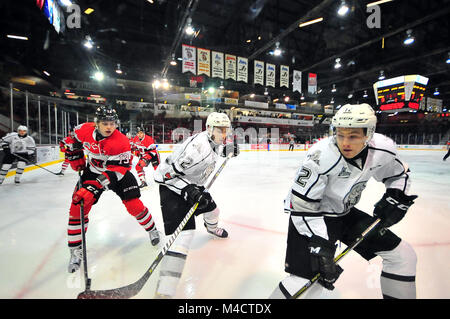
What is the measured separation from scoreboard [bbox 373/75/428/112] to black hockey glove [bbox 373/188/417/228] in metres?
15.4

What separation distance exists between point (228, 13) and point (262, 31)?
188cm

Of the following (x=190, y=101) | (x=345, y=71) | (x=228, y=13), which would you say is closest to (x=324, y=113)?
(x=345, y=71)

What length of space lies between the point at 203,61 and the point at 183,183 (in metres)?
8.65

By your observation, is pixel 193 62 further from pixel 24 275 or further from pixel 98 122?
pixel 24 275

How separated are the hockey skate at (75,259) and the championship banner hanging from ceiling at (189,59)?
8.30 m

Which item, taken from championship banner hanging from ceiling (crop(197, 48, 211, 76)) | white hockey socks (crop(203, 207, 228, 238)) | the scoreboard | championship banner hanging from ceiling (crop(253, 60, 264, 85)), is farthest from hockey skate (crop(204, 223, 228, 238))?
the scoreboard

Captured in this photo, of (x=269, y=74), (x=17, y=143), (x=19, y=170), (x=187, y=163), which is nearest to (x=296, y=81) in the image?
(x=269, y=74)

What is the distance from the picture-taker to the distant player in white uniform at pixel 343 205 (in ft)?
3.36

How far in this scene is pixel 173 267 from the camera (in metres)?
1.36

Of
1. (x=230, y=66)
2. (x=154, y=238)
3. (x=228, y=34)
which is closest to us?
(x=154, y=238)

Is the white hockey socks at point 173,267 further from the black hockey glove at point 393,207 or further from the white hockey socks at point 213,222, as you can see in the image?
the black hockey glove at point 393,207

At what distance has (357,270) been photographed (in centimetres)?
167

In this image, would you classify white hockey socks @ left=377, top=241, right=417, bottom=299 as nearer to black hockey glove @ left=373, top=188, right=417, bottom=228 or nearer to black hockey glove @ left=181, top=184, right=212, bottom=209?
black hockey glove @ left=373, top=188, right=417, bottom=228

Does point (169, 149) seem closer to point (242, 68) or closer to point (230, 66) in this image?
point (230, 66)
